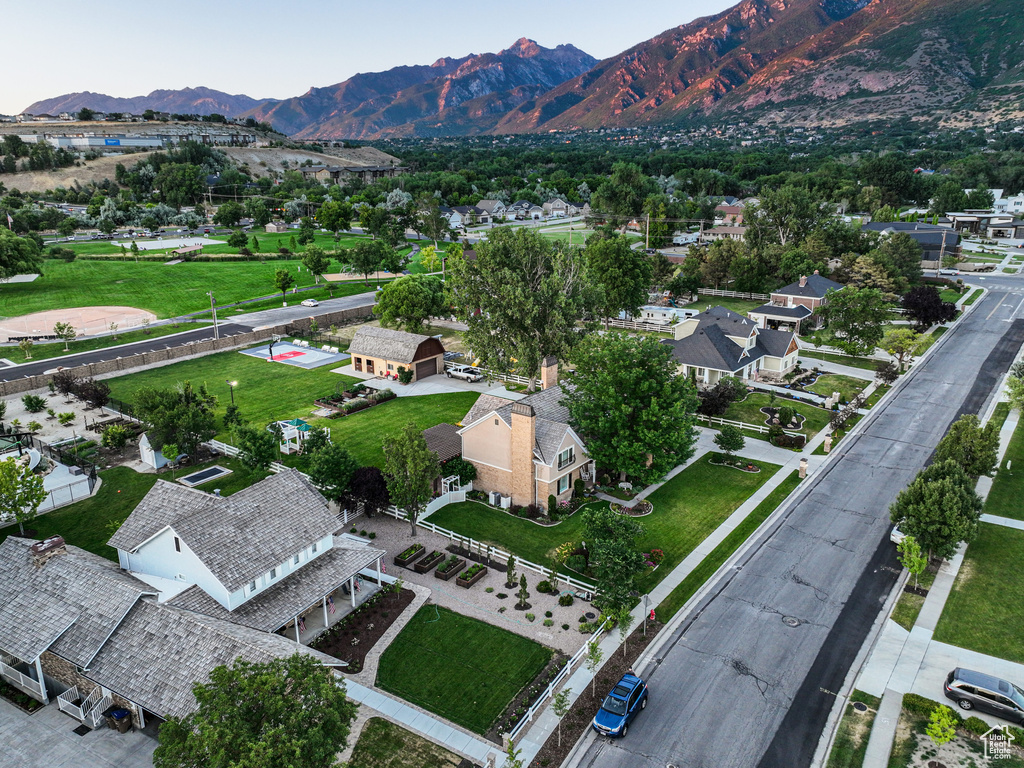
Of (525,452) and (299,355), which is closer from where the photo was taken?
(525,452)

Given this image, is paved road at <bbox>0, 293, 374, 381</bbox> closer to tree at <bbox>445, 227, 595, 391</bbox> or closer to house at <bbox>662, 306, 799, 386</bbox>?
tree at <bbox>445, 227, 595, 391</bbox>

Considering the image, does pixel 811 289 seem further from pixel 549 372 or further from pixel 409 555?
pixel 409 555

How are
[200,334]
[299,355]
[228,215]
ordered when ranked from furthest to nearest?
1. [228,215]
2. [200,334]
3. [299,355]

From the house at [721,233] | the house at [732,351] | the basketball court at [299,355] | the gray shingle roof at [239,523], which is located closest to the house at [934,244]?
the house at [721,233]

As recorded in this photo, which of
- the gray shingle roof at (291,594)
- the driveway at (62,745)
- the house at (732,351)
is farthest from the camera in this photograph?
the house at (732,351)

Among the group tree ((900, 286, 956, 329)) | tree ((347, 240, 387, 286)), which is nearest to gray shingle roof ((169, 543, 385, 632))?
tree ((900, 286, 956, 329))

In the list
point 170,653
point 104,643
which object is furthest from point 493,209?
point 170,653

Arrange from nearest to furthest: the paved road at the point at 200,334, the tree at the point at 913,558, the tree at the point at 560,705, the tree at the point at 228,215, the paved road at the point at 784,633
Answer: the tree at the point at 560,705 < the paved road at the point at 784,633 < the tree at the point at 913,558 < the paved road at the point at 200,334 < the tree at the point at 228,215

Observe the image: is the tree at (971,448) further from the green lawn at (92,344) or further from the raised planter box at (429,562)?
the green lawn at (92,344)
